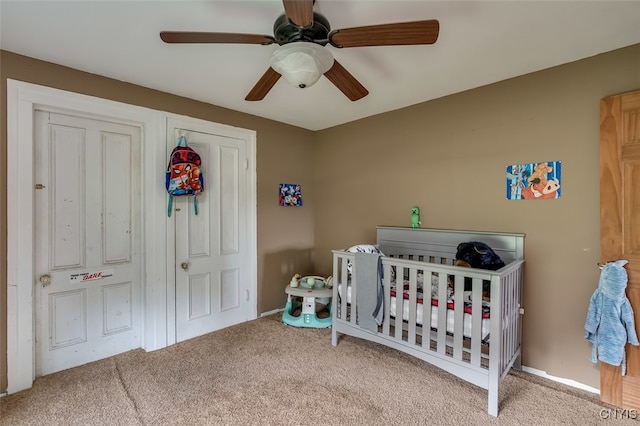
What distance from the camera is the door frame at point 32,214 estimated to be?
189 centimetres

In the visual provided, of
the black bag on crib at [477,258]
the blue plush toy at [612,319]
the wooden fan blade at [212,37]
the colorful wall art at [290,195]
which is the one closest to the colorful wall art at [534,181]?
the black bag on crib at [477,258]

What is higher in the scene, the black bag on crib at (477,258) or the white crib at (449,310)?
the black bag on crib at (477,258)

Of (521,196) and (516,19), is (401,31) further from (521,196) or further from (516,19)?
(521,196)

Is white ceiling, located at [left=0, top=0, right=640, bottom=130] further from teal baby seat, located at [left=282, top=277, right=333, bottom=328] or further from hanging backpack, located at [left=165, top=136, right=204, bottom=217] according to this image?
teal baby seat, located at [left=282, top=277, right=333, bottom=328]

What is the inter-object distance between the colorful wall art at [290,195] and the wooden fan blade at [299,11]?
2.29m

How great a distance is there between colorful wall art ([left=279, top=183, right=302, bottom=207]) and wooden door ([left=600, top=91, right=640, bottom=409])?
2653mm

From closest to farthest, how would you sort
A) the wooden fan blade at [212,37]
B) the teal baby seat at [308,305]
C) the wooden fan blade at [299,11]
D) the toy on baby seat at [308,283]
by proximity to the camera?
1. the wooden fan blade at [299,11]
2. the wooden fan blade at [212,37]
3. the teal baby seat at [308,305]
4. the toy on baby seat at [308,283]

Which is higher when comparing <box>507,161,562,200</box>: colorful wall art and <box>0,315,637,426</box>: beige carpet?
<box>507,161,562,200</box>: colorful wall art

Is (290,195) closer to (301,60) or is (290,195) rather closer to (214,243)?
(214,243)

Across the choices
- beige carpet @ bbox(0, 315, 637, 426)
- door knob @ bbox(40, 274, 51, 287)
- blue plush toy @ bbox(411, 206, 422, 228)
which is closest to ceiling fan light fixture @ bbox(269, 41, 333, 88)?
blue plush toy @ bbox(411, 206, 422, 228)

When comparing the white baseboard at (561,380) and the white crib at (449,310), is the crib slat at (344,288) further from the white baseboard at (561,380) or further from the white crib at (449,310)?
the white baseboard at (561,380)

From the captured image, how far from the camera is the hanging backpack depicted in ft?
8.06

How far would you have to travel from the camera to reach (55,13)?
153 centimetres

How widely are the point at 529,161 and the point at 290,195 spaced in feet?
7.55
